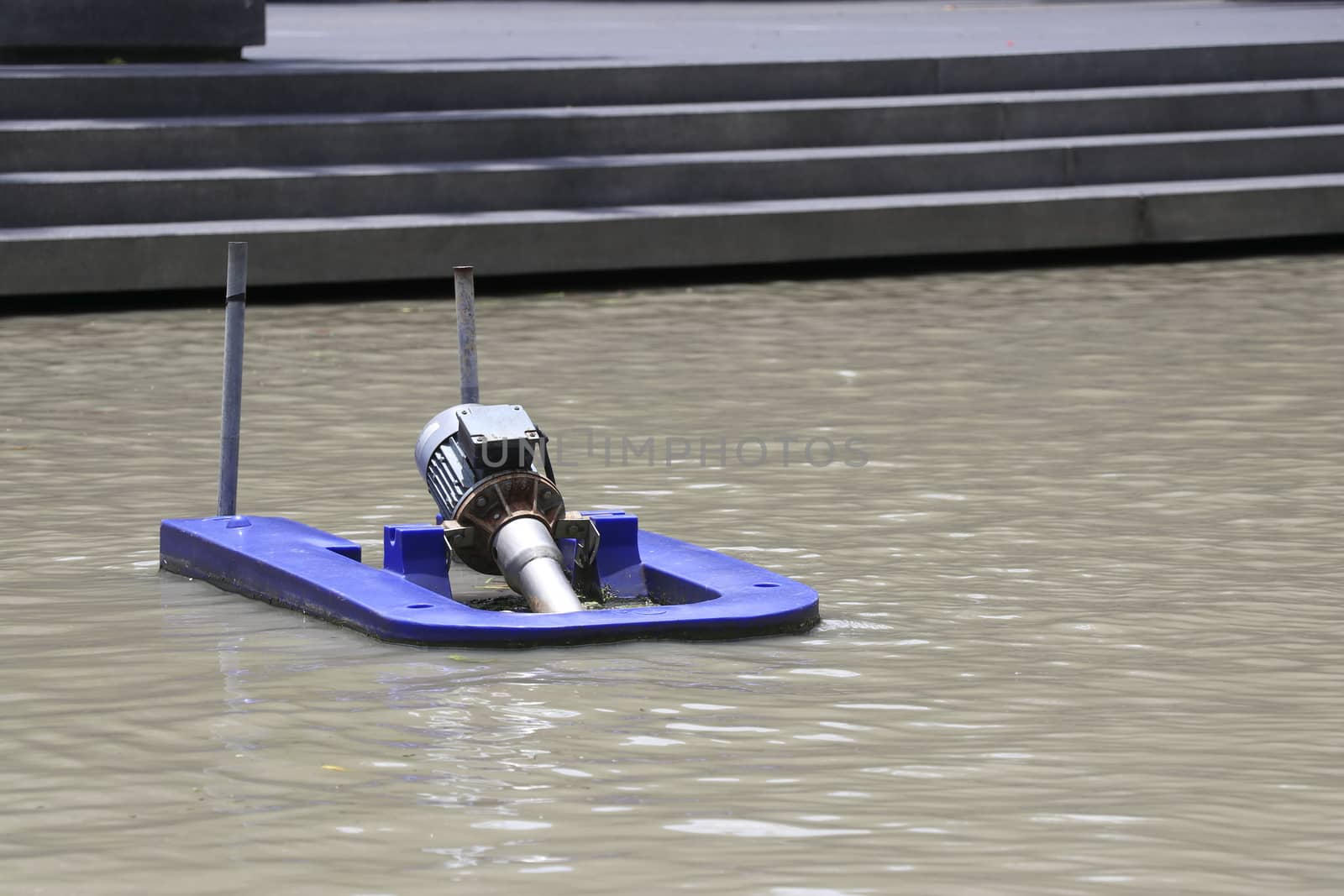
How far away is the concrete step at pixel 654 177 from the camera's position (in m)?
10.9

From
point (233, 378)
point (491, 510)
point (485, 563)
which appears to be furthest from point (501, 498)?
point (233, 378)

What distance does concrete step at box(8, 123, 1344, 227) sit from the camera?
35.9 feet

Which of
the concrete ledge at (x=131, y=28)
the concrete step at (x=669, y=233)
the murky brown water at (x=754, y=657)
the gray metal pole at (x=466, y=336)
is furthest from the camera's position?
the concrete ledge at (x=131, y=28)

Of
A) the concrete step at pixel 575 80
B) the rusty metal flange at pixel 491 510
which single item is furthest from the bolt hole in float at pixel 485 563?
the concrete step at pixel 575 80

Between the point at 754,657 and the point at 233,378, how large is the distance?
1.71 m

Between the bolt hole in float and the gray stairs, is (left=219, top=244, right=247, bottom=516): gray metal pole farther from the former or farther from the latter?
the gray stairs

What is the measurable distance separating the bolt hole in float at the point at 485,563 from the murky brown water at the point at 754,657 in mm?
81

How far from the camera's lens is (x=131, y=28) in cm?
1305

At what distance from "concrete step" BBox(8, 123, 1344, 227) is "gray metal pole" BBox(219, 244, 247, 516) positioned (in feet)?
18.2

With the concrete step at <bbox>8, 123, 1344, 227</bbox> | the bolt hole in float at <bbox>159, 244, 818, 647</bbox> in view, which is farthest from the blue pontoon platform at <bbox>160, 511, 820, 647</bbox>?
the concrete step at <bbox>8, 123, 1344, 227</bbox>

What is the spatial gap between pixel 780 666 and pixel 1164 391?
154 inches

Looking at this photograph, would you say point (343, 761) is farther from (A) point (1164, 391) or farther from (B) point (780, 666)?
(A) point (1164, 391)

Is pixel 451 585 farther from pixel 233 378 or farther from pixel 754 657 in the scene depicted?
pixel 754 657

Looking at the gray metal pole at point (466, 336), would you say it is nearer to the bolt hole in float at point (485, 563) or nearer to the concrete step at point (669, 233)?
the bolt hole in float at point (485, 563)
